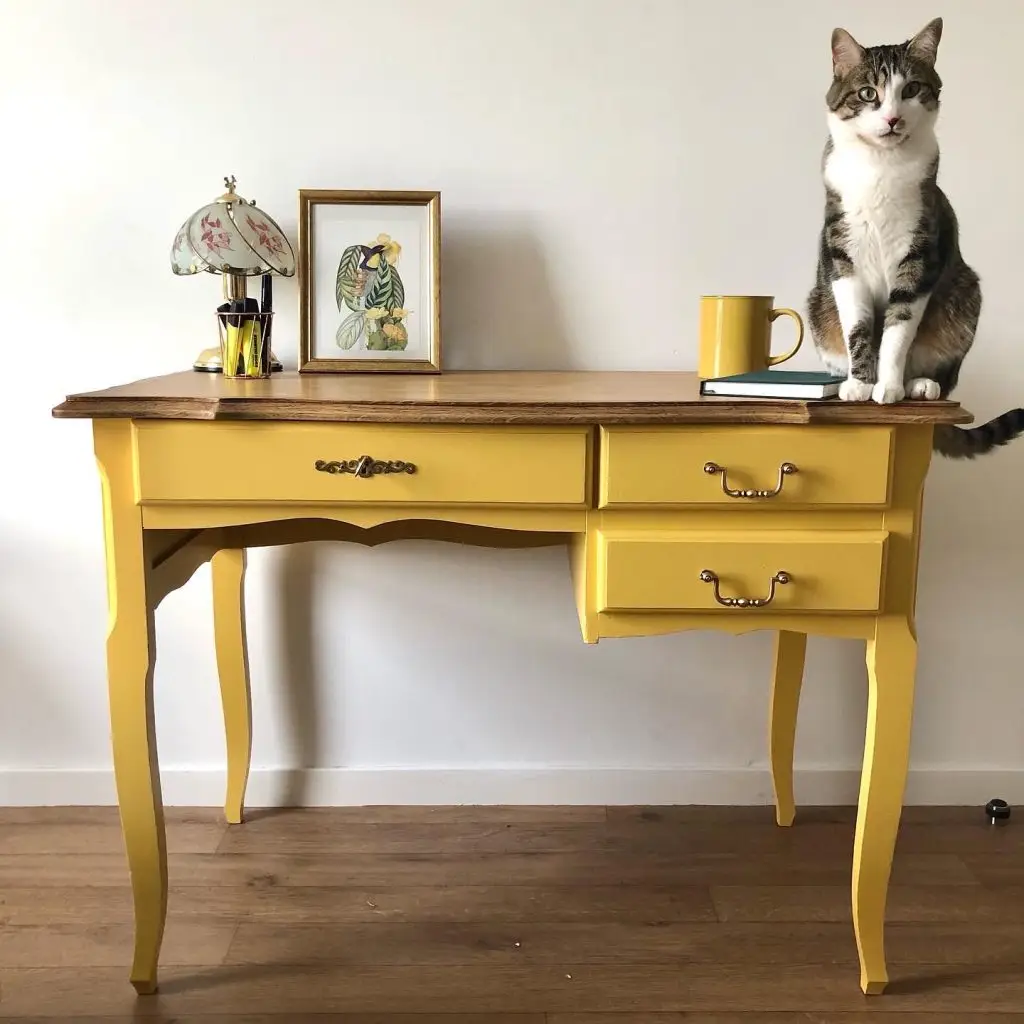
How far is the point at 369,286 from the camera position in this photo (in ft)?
5.67

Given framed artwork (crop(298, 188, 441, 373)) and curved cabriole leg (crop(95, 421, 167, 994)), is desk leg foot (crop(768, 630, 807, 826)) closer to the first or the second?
framed artwork (crop(298, 188, 441, 373))

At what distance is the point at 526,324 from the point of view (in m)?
1.84

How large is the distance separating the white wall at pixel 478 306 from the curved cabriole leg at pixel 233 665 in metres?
0.08

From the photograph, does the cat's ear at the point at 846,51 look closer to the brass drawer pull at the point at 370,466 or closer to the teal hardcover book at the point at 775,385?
the teal hardcover book at the point at 775,385

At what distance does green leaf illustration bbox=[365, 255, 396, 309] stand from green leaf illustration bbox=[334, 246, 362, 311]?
3 cm

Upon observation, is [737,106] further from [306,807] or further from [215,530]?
[306,807]

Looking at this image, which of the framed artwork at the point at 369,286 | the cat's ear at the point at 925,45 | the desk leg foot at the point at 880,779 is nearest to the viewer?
the cat's ear at the point at 925,45

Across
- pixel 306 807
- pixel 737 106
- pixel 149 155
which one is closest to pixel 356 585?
pixel 306 807

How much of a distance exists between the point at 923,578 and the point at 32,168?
1.81m

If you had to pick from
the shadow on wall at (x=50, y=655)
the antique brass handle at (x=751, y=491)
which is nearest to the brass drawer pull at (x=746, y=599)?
the antique brass handle at (x=751, y=491)

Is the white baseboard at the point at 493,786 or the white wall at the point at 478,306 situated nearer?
the white wall at the point at 478,306

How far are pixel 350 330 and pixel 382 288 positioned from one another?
92 millimetres

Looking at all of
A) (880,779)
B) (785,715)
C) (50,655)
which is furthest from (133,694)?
(785,715)

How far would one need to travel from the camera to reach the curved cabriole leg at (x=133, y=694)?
1.32m
